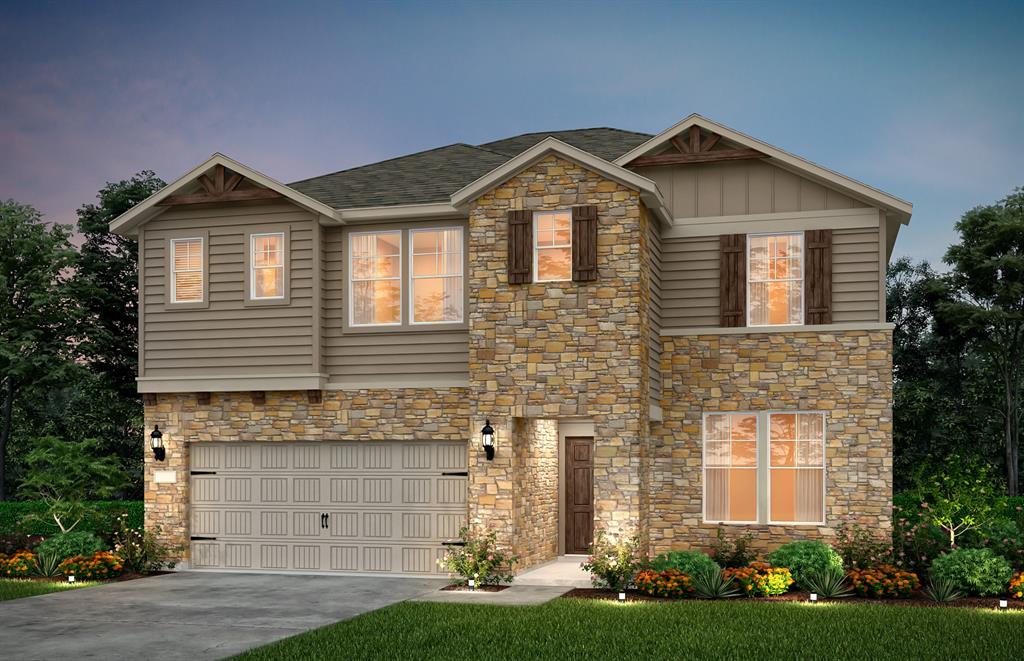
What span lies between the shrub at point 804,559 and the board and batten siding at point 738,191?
5.24 metres

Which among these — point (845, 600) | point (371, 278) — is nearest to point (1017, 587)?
point (845, 600)

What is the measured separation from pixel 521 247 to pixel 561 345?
1590 mm

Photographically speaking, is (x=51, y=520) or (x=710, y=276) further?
(x=51, y=520)

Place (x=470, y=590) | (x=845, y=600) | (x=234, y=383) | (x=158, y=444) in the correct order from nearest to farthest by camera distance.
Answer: (x=845, y=600)
(x=470, y=590)
(x=234, y=383)
(x=158, y=444)

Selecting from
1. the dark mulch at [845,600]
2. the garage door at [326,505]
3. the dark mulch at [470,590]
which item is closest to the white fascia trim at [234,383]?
the garage door at [326,505]

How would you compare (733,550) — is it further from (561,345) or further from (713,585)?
(561,345)

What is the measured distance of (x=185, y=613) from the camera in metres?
13.1

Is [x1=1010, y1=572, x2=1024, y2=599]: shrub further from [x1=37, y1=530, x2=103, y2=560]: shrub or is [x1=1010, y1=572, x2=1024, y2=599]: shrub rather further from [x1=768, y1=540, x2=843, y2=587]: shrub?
[x1=37, y1=530, x2=103, y2=560]: shrub

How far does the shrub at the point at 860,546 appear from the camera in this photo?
15078 millimetres

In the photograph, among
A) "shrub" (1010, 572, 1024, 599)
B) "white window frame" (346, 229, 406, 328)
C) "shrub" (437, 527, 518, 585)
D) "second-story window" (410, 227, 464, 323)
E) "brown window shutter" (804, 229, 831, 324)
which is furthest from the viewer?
"white window frame" (346, 229, 406, 328)

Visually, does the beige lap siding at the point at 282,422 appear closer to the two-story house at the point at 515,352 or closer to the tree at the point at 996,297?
the two-story house at the point at 515,352

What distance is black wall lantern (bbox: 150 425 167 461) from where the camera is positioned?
17672mm

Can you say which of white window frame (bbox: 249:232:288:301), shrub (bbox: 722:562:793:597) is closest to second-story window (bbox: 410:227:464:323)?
white window frame (bbox: 249:232:288:301)

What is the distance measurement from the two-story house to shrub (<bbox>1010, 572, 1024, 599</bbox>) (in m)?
2.41
